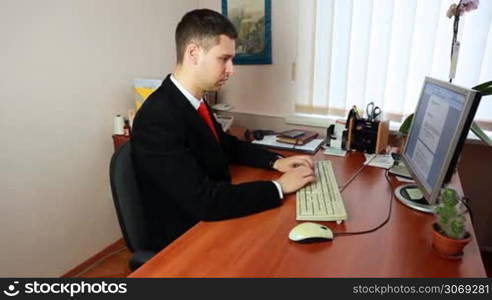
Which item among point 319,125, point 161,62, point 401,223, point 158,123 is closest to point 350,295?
point 401,223

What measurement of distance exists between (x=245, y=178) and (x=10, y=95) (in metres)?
1.12

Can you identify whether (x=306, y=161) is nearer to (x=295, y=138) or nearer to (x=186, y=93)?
(x=295, y=138)

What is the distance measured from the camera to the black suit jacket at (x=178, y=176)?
950 millimetres

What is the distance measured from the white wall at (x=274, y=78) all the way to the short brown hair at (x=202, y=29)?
1.06m

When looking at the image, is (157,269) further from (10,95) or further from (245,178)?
(10,95)

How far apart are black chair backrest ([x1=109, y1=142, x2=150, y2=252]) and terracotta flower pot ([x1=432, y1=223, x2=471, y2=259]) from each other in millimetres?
844

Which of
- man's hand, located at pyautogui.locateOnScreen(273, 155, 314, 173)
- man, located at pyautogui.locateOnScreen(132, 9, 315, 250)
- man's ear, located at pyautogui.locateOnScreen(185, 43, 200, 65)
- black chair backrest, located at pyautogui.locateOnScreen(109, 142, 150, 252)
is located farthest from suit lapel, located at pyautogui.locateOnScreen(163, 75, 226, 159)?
man's hand, located at pyautogui.locateOnScreen(273, 155, 314, 173)

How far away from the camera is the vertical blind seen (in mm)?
1711

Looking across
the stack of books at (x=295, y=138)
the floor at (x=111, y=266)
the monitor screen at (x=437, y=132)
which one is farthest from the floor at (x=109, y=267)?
the monitor screen at (x=437, y=132)

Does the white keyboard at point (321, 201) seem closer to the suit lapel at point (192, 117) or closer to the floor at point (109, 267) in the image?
the suit lapel at point (192, 117)

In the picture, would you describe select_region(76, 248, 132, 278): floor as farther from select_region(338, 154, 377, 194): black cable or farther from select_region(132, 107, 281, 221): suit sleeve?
select_region(338, 154, 377, 194): black cable

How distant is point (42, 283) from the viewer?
954mm

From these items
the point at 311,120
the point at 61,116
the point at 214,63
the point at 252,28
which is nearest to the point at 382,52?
the point at 311,120

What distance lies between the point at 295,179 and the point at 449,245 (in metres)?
0.49
